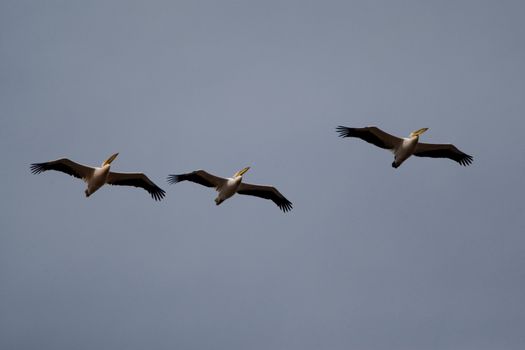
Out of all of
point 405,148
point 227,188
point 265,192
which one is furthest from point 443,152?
point 227,188

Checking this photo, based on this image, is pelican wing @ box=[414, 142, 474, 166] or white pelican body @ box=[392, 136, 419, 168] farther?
pelican wing @ box=[414, 142, 474, 166]

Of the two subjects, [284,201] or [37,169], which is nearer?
[37,169]

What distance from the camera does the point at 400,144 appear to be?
142 ft

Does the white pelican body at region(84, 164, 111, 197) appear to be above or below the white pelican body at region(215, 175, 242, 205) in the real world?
below

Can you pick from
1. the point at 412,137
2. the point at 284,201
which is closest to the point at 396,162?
the point at 412,137

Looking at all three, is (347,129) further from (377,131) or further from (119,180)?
(119,180)

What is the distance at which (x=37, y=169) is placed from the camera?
43219 millimetres

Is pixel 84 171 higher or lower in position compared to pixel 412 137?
lower

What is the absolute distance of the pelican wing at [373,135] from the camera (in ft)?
140

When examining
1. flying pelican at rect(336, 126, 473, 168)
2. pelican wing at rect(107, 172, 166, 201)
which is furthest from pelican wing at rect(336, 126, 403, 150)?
pelican wing at rect(107, 172, 166, 201)

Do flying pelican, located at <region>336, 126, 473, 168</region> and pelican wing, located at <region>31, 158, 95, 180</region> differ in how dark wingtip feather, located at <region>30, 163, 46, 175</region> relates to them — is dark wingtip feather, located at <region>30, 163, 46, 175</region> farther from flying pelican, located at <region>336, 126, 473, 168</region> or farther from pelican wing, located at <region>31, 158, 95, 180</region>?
flying pelican, located at <region>336, 126, 473, 168</region>

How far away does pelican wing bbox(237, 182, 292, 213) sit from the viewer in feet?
149

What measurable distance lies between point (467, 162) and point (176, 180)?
10013 millimetres

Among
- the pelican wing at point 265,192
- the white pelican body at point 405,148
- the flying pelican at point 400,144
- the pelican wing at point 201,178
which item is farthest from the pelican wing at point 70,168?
the white pelican body at point 405,148
